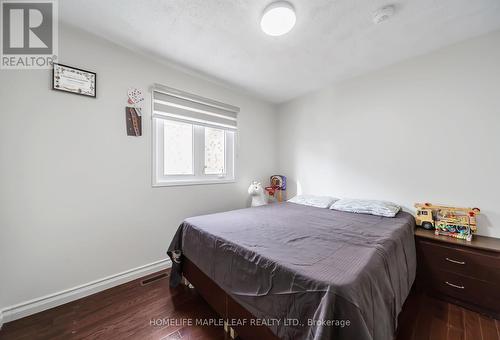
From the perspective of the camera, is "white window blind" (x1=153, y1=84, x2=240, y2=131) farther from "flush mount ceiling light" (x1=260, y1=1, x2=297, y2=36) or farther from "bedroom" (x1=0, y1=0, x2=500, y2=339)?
"flush mount ceiling light" (x1=260, y1=1, x2=297, y2=36)

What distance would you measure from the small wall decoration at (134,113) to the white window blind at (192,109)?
0.53 ft

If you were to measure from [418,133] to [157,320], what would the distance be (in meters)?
3.20

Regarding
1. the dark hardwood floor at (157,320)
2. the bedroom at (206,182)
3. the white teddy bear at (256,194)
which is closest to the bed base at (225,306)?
the bedroom at (206,182)

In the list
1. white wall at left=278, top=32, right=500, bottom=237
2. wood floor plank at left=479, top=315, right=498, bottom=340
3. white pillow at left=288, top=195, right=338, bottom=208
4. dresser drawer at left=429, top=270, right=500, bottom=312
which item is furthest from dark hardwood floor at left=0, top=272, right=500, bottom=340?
white pillow at left=288, top=195, right=338, bottom=208

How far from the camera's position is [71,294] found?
5.44 feet

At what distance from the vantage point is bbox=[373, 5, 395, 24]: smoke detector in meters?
1.46

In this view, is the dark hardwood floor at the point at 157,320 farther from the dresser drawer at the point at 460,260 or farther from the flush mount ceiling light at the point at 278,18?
the flush mount ceiling light at the point at 278,18

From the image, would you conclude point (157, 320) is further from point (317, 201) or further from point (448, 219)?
point (448, 219)

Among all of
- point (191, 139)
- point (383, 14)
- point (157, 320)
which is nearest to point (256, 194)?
point (191, 139)

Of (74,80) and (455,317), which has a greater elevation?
(74,80)

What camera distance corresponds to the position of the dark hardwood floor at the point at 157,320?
133 cm

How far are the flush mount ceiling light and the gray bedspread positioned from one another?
173cm

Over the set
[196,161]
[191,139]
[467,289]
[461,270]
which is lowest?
[467,289]

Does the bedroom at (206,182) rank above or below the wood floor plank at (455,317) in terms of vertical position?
above
